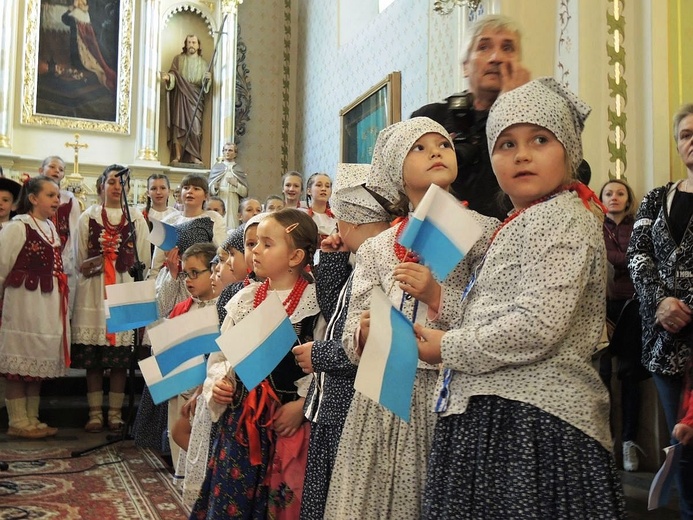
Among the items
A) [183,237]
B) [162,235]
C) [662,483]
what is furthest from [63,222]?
[662,483]

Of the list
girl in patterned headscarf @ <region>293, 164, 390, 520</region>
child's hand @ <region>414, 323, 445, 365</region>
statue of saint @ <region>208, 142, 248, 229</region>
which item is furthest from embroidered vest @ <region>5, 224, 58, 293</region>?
statue of saint @ <region>208, 142, 248, 229</region>

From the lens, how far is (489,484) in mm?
1400

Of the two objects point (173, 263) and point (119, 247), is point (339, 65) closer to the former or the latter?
point (119, 247)

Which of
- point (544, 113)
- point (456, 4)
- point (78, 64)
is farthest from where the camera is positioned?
point (78, 64)

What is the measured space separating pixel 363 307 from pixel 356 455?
37cm

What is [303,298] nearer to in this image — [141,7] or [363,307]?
[363,307]

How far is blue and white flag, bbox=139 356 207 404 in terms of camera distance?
2.34 meters

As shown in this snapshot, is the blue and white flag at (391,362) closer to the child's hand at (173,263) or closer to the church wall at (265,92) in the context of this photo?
the child's hand at (173,263)

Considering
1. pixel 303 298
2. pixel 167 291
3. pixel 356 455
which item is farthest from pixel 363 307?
pixel 167 291

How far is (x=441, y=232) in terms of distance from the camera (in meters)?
1.46

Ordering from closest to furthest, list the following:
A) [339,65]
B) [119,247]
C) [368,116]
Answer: [119,247], [368,116], [339,65]

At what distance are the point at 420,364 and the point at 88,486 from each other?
2645mm

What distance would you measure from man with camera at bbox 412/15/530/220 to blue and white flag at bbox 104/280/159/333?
137 centimetres

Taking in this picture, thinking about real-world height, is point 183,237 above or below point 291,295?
Result: above
